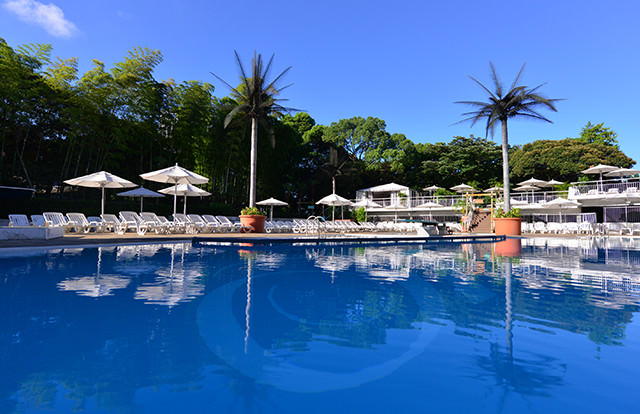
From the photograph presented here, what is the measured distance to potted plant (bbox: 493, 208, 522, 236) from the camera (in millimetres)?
18578

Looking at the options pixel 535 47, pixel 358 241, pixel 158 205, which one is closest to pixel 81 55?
pixel 158 205

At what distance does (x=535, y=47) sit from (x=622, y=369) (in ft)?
71.6

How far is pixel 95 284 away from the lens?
454 cm

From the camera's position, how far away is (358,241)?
1275 centimetres

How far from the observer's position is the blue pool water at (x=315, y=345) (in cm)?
180

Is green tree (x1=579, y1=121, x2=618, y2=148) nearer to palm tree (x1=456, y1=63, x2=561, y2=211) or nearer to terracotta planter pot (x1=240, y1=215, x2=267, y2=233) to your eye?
palm tree (x1=456, y1=63, x2=561, y2=211)

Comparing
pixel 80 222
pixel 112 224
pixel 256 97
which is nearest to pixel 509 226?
pixel 256 97

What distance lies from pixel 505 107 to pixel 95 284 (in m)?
21.2

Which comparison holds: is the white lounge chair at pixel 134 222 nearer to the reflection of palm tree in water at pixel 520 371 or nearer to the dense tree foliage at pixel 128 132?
the dense tree foliage at pixel 128 132

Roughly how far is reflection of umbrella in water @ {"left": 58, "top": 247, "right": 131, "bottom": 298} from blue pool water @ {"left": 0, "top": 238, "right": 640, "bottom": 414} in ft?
0.07

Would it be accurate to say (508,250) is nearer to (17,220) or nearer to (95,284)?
(95,284)

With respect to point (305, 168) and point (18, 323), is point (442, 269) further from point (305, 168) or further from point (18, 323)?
point (305, 168)

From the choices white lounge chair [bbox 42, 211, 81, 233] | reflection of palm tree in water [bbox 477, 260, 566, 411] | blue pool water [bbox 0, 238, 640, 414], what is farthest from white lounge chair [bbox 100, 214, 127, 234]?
reflection of palm tree in water [bbox 477, 260, 566, 411]

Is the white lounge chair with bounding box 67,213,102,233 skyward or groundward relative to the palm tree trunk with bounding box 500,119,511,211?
groundward
